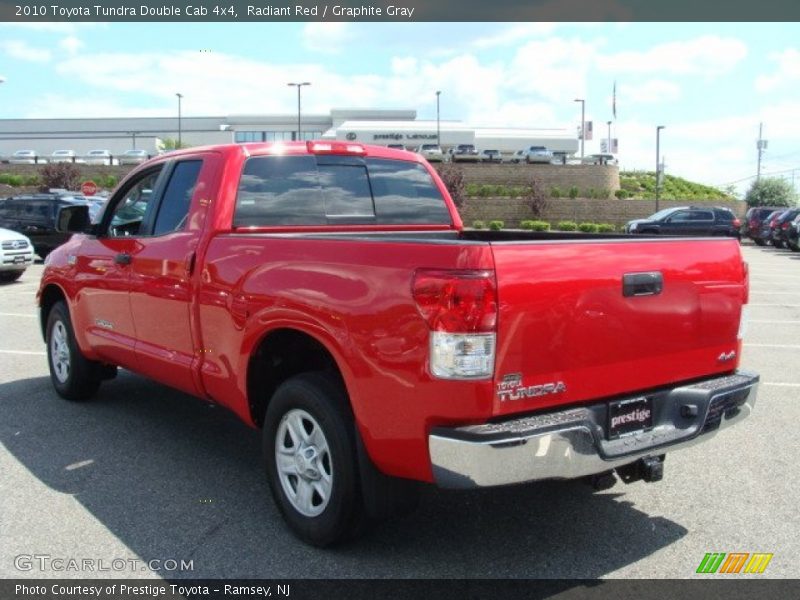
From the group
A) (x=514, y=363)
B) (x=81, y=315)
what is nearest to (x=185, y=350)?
(x=81, y=315)

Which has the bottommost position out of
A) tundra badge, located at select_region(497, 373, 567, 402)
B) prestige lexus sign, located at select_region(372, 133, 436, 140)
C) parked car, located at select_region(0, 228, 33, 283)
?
parked car, located at select_region(0, 228, 33, 283)

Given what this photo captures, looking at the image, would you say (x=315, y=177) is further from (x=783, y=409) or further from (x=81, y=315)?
(x=783, y=409)

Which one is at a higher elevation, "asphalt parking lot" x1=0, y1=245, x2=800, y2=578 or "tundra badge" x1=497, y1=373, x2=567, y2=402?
"tundra badge" x1=497, y1=373, x2=567, y2=402

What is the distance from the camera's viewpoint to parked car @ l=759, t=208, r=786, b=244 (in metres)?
32.6

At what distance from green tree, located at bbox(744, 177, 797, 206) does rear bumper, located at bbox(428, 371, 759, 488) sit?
61839 millimetres

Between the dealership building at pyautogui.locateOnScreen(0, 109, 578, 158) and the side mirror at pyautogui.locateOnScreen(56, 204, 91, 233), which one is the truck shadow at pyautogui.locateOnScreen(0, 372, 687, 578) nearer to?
the side mirror at pyautogui.locateOnScreen(56, 204, 91, 233)

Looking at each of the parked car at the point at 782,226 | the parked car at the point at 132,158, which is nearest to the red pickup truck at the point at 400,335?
the parked car at the point at 782,226

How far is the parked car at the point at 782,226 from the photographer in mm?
30984

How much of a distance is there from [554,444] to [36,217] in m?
20.4

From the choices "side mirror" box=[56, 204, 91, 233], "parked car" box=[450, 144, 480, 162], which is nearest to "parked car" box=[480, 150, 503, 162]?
"parked car" box=[450, 144, 480, 162]

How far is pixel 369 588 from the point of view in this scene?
3.44m

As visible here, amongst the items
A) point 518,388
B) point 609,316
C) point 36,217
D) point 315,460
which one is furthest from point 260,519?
point 36,217

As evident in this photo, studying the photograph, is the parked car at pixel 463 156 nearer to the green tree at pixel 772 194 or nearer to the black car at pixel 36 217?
the green tree at pixel 772 194

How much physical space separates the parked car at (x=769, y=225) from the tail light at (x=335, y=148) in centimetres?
3098
